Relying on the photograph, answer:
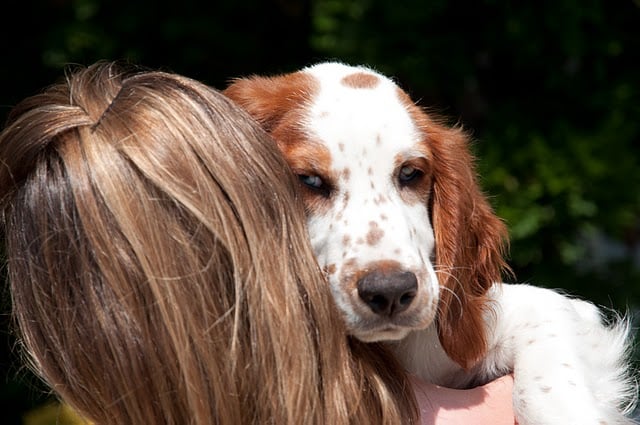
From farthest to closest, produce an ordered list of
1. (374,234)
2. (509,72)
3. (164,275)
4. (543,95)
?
(509,72)
(543,95)
(374,234)
(164,275)

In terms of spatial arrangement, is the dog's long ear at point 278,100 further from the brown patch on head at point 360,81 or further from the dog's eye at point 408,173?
the dog's eye at point 408,173

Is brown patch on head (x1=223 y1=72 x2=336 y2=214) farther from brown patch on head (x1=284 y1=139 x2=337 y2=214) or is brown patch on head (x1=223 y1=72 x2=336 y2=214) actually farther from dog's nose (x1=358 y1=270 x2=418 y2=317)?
dog's nose (x1=358 y1=270 x2=418 y2=317)

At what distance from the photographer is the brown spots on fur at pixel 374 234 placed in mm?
2268

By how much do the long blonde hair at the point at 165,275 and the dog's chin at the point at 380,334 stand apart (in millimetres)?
70

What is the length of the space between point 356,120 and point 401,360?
625 mm

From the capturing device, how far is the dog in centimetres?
222

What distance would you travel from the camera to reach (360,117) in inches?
95.9

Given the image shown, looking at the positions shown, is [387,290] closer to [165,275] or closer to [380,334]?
[380,334]

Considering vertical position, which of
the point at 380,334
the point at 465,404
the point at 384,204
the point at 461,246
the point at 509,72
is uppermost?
the point at 509,72

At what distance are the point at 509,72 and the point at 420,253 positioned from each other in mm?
2985

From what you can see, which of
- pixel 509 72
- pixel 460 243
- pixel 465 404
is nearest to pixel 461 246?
pixel 460 243

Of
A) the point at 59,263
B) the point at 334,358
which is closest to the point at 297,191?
the point at 334,358

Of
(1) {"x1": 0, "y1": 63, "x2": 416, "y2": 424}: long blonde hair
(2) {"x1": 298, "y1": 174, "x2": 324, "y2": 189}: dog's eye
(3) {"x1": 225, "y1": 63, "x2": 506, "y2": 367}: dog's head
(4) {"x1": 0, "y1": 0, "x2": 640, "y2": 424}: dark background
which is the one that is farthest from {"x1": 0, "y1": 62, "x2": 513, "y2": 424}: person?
(4) {"x1": 0, "y1": 0, "x2": 640, "y2": 424}: dark background

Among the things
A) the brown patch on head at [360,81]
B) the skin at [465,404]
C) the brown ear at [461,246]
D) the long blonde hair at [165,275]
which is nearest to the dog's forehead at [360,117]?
the brown patch on head at [360,81]
